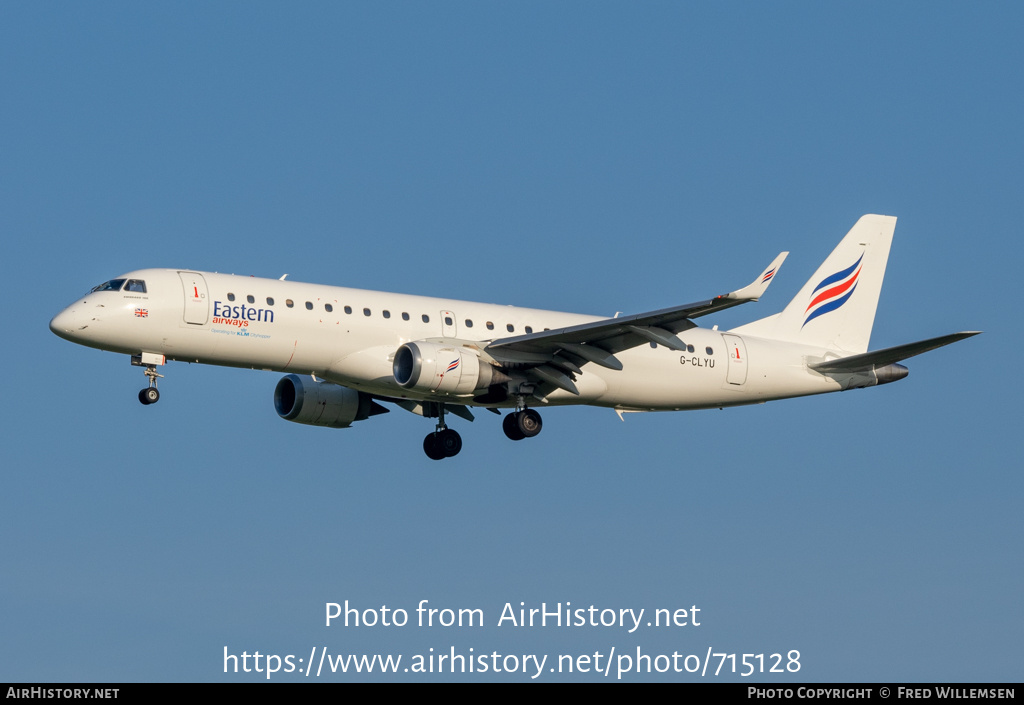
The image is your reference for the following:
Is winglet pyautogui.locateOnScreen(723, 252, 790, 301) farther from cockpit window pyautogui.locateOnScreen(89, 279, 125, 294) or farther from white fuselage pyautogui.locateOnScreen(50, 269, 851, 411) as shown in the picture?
cockpit window pyautogui.locateOnScreen(89, 279, 125, 294)

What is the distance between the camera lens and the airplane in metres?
40.9

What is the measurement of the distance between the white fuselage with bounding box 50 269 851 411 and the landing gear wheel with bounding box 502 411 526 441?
44 centimetres

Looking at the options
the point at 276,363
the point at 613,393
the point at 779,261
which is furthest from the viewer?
the point at 613,393

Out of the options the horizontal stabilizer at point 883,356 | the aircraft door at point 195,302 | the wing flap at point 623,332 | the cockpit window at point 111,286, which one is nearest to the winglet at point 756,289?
the wing flap at point 623,332

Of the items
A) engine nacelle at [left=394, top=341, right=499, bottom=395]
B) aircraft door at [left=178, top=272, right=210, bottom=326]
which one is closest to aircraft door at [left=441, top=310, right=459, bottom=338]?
engine nacelle at [left=394, top=341, right=499, bottom=395]

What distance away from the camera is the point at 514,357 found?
143ft

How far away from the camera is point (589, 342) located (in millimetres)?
43688

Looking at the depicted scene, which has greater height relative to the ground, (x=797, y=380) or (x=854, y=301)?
(x=854, y=301)

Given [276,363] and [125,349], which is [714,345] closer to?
[276,363]

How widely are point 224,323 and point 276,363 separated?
1.83 meters

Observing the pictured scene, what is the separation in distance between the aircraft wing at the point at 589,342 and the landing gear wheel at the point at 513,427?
1.59 m

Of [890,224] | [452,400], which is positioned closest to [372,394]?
[452,400]

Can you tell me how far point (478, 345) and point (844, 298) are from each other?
13889 millimetres

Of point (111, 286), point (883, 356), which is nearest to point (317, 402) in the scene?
point (111, 286)
